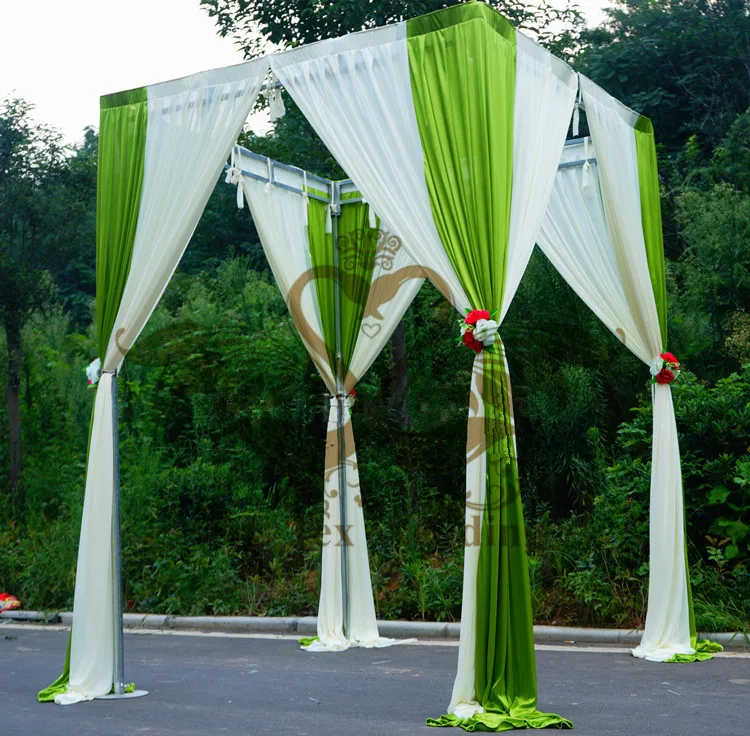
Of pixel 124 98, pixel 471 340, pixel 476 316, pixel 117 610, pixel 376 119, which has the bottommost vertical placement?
pixel 117 610

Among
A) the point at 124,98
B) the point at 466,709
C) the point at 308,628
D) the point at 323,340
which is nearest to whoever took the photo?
the point at 466,709

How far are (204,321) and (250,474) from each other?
231cm

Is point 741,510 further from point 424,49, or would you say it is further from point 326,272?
point 424,49

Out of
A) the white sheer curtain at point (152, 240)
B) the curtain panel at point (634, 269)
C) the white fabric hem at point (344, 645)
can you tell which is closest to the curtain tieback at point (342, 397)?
the white fabric hem at point (344, 645)

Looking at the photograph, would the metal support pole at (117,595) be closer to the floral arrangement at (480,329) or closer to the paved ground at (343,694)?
the paved ground at (343,694)

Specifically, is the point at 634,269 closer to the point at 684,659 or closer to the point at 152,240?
the point at 684,659

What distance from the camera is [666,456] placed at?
6273 mm

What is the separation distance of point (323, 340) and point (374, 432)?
2.83 meters

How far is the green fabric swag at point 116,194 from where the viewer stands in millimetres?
5715

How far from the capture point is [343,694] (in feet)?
17.7

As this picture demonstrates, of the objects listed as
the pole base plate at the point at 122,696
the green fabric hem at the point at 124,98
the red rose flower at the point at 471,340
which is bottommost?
the pole base plate at the point at 122,696

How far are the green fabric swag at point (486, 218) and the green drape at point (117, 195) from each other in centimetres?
183

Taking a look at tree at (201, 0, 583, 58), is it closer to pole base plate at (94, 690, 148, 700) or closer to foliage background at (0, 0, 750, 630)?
foliage background at (0, 0, 750, 630)

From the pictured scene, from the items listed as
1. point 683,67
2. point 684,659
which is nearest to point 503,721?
point 684,659
